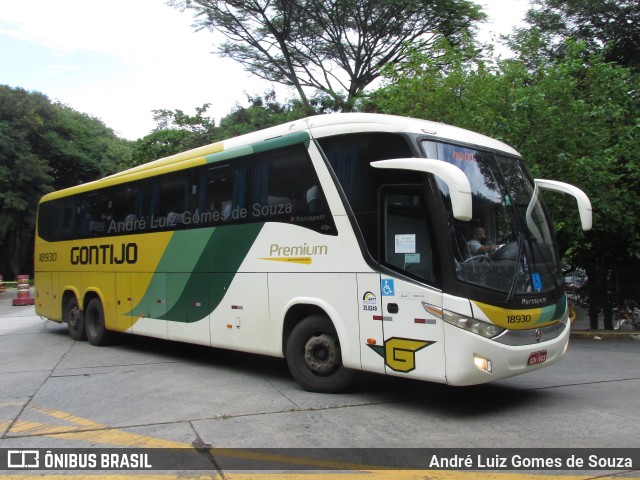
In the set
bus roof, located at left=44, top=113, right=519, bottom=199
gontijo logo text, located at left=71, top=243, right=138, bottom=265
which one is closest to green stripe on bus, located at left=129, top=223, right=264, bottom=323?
gontijo logo text, located at left=71, top=243, right=138, bottom=265

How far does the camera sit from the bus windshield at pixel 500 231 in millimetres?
5797

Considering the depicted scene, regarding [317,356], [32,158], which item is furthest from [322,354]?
[32,158]

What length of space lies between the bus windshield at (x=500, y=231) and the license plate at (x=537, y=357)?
670 millimetres

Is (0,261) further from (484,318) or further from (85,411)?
(484,318)

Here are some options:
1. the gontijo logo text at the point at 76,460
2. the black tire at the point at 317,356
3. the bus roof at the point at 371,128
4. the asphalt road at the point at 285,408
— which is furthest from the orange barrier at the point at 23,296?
the gontijo logo text at the point at 76,460

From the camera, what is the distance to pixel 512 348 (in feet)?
18.8

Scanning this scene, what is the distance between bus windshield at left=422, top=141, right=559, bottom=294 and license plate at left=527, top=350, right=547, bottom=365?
67 cm

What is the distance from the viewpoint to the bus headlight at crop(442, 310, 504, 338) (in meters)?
5.60

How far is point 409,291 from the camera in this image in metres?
6.00

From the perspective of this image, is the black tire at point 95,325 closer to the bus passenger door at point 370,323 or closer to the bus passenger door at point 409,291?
the bus passenger door at point 370,323

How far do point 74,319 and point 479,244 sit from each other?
31.9ft

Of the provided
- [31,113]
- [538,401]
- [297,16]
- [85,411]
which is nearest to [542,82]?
[538,401]

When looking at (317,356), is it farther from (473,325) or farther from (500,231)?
(500,231)

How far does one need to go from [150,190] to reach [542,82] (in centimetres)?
835
